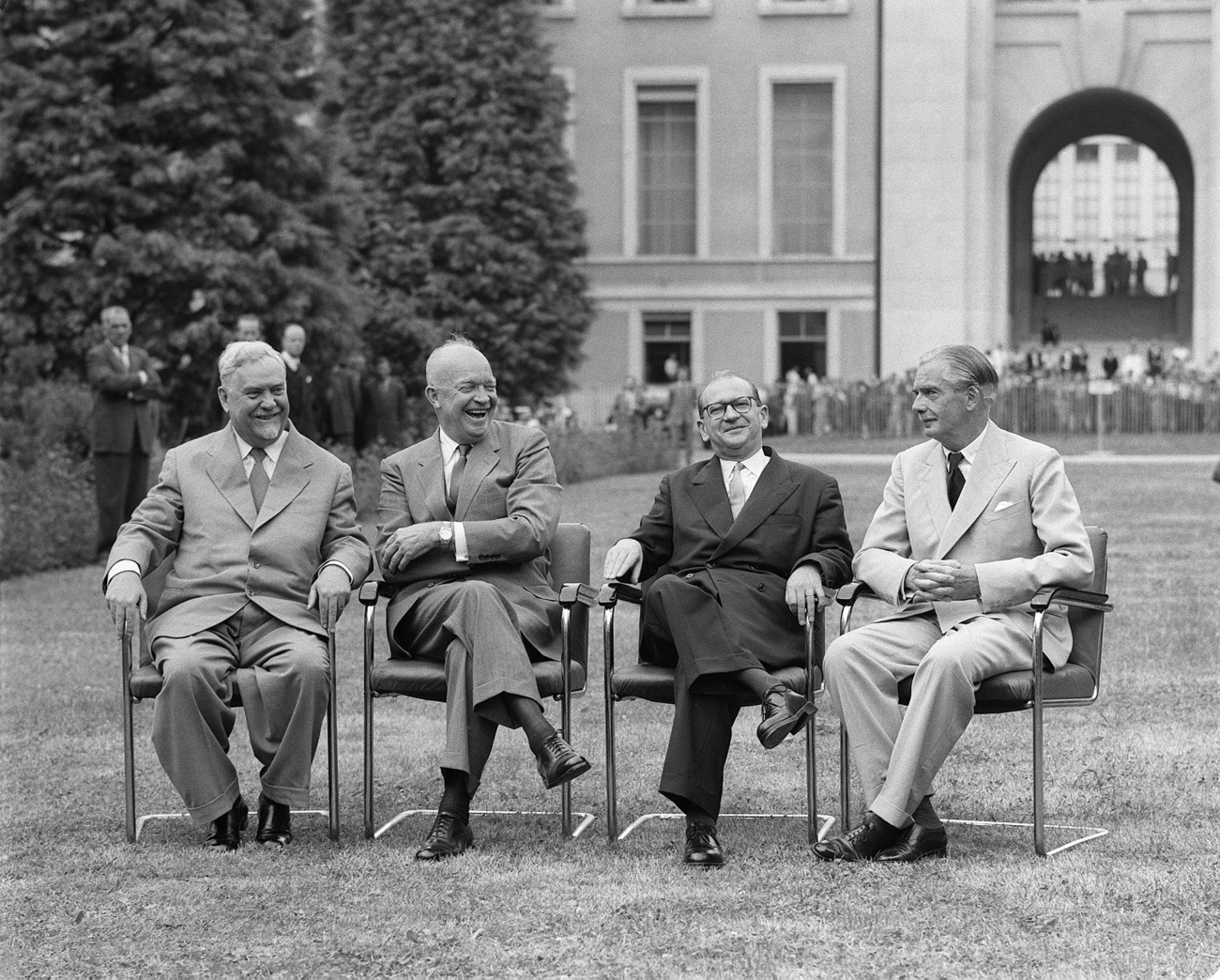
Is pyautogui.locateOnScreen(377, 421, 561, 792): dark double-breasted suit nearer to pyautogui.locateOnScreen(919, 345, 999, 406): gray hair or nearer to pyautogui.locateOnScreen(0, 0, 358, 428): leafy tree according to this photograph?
pyautogui.locateOnScreen(919, 345, 999, 406): gray hair

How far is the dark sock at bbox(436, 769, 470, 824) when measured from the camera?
562 centimetres

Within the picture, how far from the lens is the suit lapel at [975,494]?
19.0 feet

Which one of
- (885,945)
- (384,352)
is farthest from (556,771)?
(384,352)

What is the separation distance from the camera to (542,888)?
5.16 m

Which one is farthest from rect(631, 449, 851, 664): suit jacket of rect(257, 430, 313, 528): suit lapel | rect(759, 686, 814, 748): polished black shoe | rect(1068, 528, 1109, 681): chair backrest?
rect(257, 430, 313, 528): suit lapel

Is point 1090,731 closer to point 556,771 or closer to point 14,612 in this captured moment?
point 556,771

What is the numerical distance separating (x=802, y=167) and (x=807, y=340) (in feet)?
11.0

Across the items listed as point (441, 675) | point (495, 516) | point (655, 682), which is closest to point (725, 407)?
point (495, 516)

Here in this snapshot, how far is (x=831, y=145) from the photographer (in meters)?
37.0

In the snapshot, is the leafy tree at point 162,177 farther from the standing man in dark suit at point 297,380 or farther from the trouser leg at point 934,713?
the trouser leg at point 934,713

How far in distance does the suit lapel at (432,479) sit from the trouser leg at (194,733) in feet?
2.93

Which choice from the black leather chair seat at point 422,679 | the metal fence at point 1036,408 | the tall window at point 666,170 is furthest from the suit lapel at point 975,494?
the tall window at point 666,170

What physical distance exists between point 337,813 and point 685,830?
1.06 metres

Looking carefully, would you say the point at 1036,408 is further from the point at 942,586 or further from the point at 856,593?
the point at 942,586
